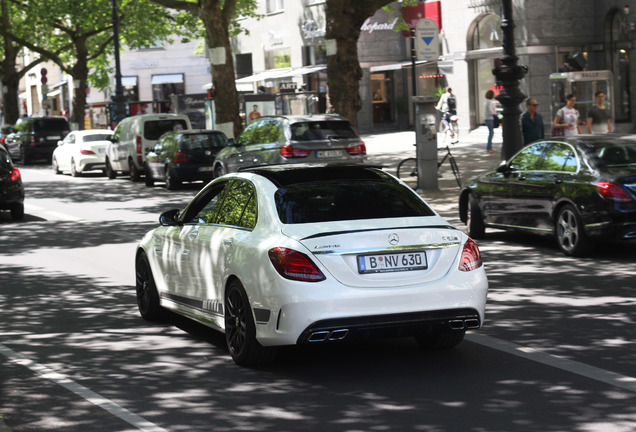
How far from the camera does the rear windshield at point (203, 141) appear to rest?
28.2 meters

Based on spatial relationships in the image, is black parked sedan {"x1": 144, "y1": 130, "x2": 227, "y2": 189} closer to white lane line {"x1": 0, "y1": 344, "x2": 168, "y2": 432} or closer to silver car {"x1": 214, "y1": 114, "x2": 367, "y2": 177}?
silver car {"x1": 214, "y1": 114, "x2": 367, "y2": 177}

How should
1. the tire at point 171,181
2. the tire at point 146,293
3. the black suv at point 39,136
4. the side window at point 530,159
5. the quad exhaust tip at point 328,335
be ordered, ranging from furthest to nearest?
the black suv at point 39,136 → the tire at point 171,181 → the side window at point 530,159 → the tire at point 146,293 → the quad exhaust tip at point 328,335

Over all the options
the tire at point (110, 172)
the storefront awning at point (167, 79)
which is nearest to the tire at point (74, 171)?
the tire at point (110, 172)

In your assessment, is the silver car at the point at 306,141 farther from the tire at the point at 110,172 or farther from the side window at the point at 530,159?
the tire at the point at 110,172

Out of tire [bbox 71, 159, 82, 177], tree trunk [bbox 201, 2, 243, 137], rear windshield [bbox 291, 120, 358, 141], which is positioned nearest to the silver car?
rear windshield [bbox 291, 120, 358, 141]

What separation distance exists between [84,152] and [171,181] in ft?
27.6

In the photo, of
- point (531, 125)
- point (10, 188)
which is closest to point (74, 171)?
point (10, 188)

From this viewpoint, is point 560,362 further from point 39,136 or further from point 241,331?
point 39,136

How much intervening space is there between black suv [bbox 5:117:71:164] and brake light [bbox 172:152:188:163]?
18021mm

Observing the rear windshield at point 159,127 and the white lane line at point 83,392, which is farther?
the rear windshield at point 159,127

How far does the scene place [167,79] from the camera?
80000 millimetres

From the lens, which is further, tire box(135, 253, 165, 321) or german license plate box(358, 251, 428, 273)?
tire box(135, 253, 165, 321)

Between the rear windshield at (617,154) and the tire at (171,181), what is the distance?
15828 millimetres

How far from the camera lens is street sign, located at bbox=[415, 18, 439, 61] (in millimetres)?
21409
